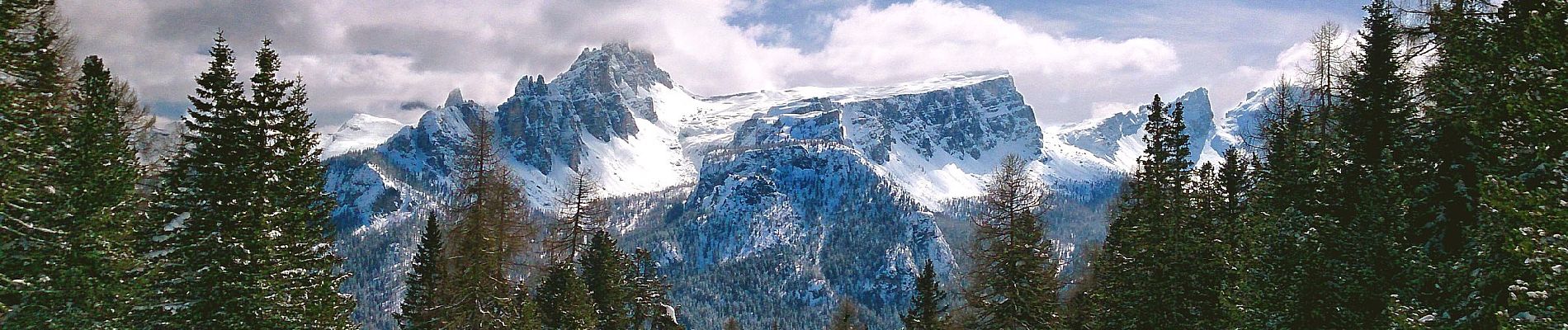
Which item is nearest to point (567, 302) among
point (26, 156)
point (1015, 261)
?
point (1015, 261)

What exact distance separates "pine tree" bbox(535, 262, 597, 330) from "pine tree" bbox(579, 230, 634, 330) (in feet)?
8.94

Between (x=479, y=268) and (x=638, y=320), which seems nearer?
(x=479, y=268)

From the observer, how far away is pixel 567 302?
28.4 meters

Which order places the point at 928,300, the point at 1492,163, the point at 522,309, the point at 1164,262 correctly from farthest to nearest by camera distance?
the point at 928,300 → the point at 522,309 → the point at 1164,262 → the point at 1492,163

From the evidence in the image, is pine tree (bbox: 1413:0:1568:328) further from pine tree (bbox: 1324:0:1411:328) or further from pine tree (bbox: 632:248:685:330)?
pine tree (bbox: 632:248:685:330)

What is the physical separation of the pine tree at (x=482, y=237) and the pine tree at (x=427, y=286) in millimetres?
2676

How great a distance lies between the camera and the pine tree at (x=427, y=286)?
88.3 ft

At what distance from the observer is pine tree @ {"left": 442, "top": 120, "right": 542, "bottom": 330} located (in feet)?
70.9

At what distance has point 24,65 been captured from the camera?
14.1 meters

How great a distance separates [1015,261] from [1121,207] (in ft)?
15.7

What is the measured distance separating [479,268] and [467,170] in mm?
2556

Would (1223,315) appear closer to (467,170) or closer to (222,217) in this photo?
(467,170)

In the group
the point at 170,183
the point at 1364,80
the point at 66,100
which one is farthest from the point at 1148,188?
the point at 66,100

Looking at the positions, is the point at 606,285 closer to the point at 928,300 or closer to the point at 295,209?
the point at 928,300
